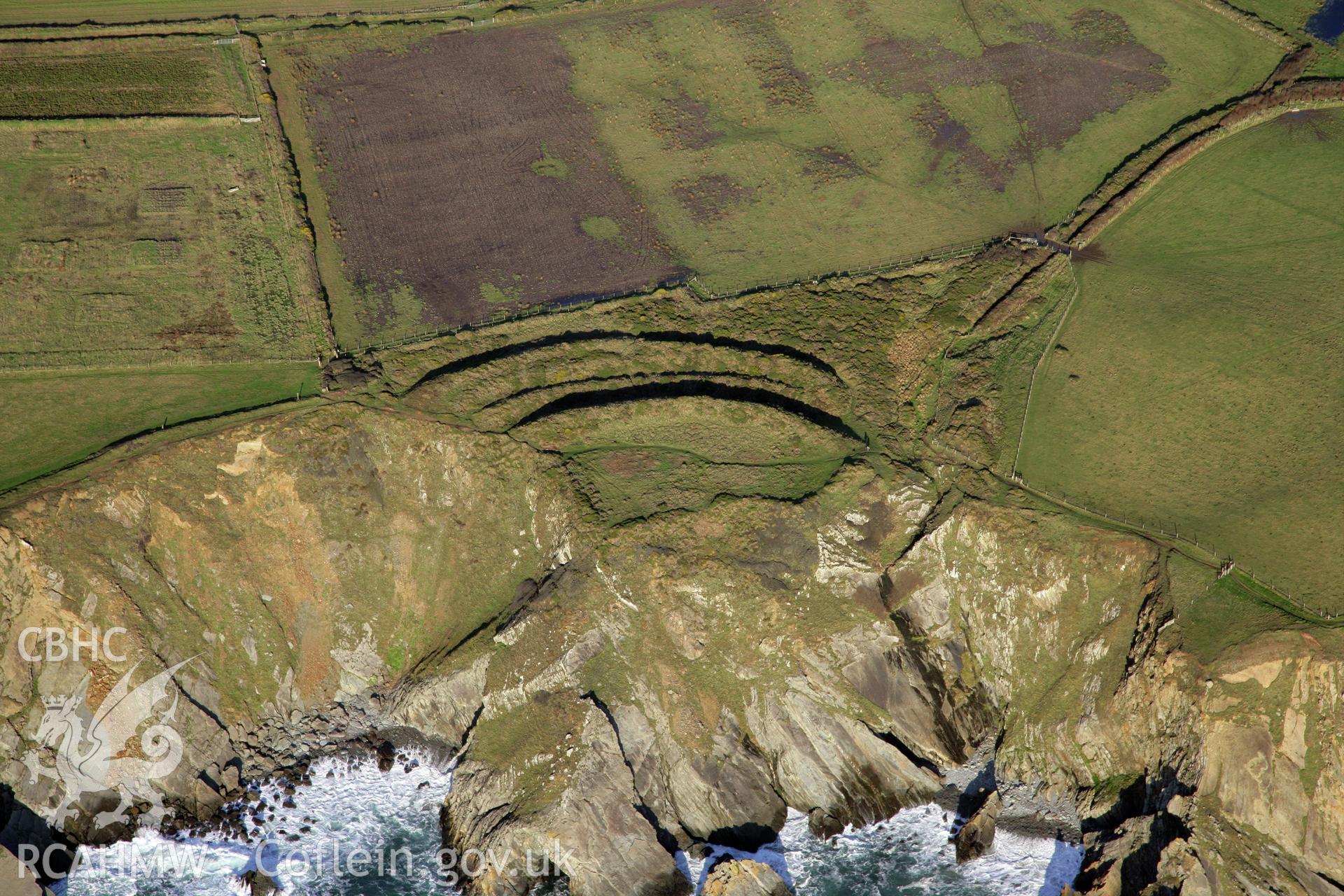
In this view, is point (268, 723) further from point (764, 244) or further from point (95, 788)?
point (764, 244)

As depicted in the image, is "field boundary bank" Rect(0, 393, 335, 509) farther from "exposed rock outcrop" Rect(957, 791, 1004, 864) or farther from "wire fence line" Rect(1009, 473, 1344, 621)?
"exposed rock outcrop" Rect(957, 791, 1004, 864)

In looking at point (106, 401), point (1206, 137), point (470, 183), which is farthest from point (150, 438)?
point (1206, 137)

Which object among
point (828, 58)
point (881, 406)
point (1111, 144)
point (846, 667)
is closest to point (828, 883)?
point (846, 667)

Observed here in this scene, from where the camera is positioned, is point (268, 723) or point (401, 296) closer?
point (268, 723)

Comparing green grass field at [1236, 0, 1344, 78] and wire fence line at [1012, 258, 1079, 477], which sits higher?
green grass field at [1236, 0, 1344, 78]

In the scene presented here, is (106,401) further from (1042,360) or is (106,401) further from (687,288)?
(1042,360)

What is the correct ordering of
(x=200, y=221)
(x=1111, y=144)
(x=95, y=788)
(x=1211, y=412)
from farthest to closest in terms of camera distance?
(x=1111, y=144) → (x=200, y=221) → (x=1211, y=412) → (x=95, y=788)

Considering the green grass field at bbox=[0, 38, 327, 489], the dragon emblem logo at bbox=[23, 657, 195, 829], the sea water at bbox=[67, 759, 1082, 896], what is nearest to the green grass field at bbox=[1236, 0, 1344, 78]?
the sea water at bbox=[67, 759, 1082, 896]
